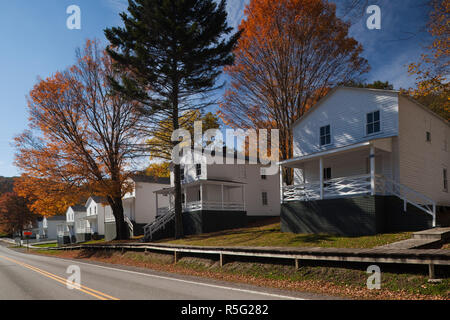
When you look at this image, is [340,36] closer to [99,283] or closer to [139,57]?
[139,57]

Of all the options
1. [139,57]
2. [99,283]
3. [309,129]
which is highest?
[139,57]

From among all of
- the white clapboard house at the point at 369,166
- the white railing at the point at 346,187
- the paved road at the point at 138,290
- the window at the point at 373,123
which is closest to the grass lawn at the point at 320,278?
the paved road at the point at 138,290

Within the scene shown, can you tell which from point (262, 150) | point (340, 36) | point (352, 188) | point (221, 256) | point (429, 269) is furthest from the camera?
point (262, 150)

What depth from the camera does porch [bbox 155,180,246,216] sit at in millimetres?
29406

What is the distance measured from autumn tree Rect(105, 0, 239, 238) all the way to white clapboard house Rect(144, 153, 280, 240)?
6.60m

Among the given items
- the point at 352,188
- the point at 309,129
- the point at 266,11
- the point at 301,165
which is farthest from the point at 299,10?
the point at 352,188

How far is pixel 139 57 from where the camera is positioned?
22.0 metres

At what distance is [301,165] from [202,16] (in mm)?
11318

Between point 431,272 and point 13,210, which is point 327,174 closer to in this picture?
point 431,272

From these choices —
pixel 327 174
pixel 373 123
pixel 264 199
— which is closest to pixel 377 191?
pixel 373 123

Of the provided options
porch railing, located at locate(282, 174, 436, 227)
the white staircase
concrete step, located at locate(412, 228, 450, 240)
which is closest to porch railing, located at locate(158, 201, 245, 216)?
the white staircase

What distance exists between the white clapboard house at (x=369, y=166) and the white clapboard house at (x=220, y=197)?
8.73 metres

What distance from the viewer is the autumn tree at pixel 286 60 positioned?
75.8ft

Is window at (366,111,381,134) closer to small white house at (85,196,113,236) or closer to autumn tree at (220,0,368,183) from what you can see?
autumn tree at (220,0,368,183)
